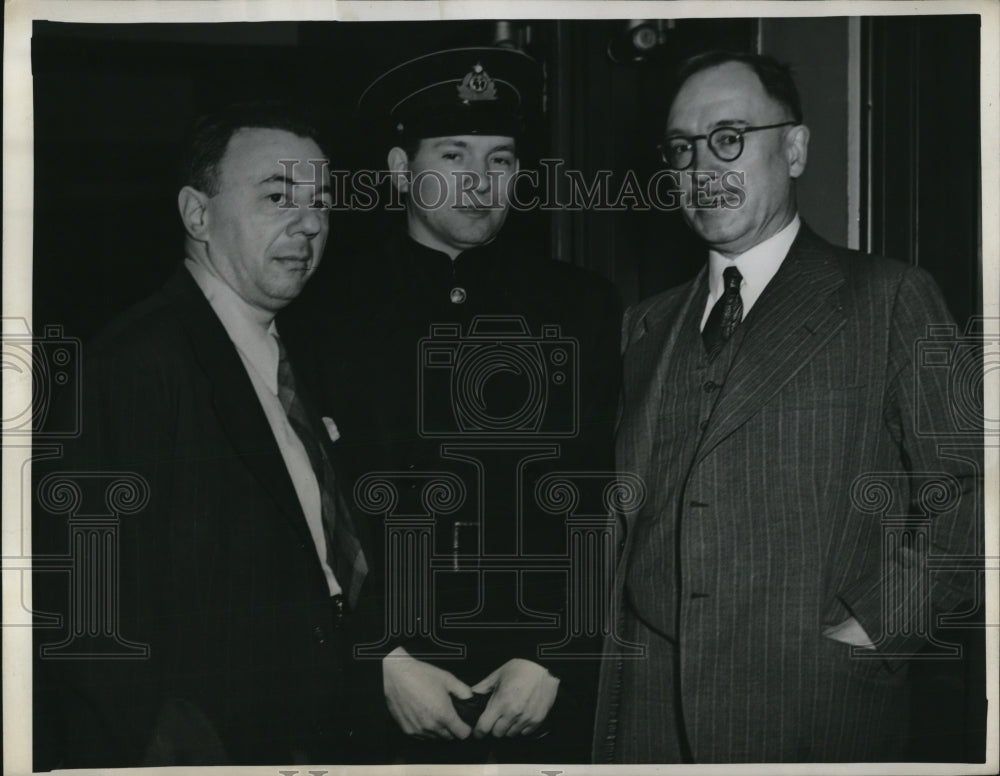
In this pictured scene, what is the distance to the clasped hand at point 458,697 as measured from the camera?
1.75 m

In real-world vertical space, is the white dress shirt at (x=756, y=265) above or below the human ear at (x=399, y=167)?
below

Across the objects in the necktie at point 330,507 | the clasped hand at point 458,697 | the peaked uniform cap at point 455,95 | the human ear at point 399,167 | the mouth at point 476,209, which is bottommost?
the clasped hand at point 458,697

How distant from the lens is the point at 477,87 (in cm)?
174

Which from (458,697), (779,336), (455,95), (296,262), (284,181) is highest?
(455,95)

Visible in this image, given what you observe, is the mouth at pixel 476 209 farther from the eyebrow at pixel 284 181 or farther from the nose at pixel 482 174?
the eyebrow at pixel 284 181

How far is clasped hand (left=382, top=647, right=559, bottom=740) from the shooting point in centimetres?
175

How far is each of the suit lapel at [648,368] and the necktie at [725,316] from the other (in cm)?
4

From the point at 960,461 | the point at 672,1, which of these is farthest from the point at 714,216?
the point at 960,461

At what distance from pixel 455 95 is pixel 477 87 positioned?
0.12ft

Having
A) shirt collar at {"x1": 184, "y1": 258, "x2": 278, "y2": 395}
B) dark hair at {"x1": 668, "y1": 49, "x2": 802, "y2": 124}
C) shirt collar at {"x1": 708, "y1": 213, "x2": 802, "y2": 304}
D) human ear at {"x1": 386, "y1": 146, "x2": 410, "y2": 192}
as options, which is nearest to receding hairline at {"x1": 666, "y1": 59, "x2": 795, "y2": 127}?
dark hair at {"x1": 668, "y1": 49, "x2": 802, "y2": 124}

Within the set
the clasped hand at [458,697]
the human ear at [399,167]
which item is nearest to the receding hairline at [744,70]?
the human ear at [399,167]

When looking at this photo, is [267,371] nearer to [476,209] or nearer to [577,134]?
[476,209]

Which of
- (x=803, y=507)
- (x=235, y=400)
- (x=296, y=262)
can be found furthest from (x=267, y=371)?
(x=803, y=507)

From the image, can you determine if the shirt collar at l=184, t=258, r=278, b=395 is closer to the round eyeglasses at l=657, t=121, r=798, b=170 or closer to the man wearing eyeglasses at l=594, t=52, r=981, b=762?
the man wearing eyeglasses at l=594, t=52, r=981, b=762
